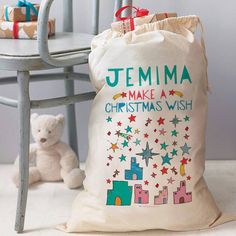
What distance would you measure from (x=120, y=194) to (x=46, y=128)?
0.46 meters

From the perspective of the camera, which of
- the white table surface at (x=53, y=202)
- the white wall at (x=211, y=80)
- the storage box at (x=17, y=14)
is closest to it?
the white table surface at (x=53, y=202)

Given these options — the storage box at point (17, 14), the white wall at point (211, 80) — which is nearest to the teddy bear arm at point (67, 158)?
the white wall at point (211, 80)

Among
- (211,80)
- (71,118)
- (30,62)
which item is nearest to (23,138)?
(30,62)

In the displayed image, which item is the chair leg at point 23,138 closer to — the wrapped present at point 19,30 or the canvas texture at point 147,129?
the canvas texture at point 147,129

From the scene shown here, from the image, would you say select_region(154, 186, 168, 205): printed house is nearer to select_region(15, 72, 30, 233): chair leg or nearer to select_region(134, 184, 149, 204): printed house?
select_region(134, 184, 149, 204): printed house

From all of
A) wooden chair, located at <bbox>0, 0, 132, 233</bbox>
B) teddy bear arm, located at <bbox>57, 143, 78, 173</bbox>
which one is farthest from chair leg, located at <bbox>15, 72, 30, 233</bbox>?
teddy bear arm, located at <bbox>57, 143, 78, 173</bbox>

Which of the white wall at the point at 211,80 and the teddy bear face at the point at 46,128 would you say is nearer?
the teddy bear face at the point at 46,128

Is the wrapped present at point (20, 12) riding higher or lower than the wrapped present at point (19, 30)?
higher

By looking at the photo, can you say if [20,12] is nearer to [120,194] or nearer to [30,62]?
[30,62]

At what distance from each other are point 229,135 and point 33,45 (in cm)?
89

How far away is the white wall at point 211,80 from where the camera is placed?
196 cm

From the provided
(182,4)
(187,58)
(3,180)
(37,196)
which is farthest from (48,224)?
(182,4)

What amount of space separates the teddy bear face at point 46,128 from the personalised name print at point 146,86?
431 millimetres

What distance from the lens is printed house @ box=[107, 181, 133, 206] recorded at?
147 cm
